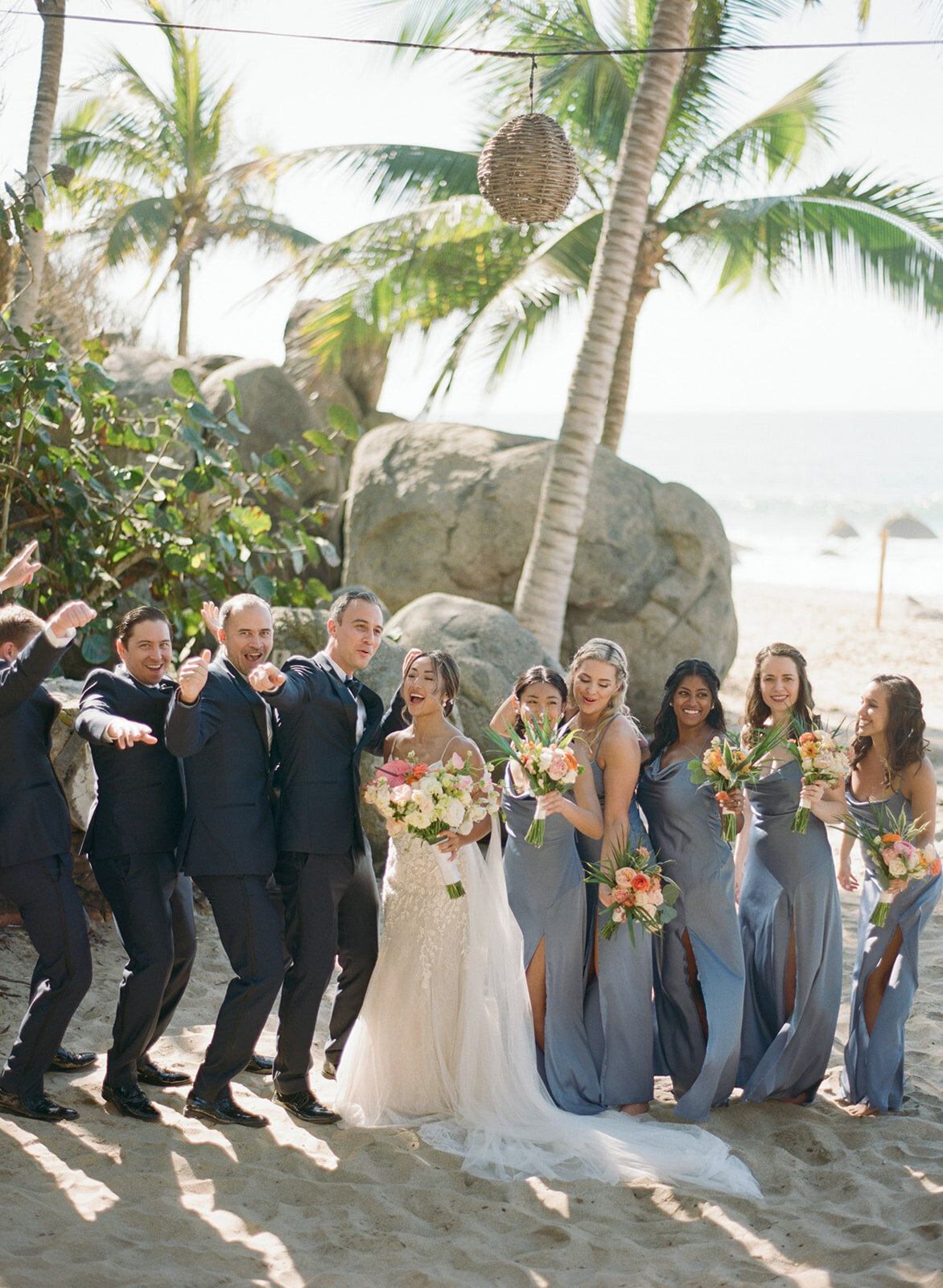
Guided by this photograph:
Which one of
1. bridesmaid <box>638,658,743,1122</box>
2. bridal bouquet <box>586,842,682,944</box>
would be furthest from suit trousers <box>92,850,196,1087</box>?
bridesmaid <box>638,658,743,1122</box>

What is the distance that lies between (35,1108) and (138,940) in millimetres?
731

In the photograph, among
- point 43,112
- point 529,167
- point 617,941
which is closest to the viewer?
point 617,941

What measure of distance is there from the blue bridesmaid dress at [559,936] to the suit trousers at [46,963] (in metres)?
1.76

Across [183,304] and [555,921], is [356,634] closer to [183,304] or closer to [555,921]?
[555,921]

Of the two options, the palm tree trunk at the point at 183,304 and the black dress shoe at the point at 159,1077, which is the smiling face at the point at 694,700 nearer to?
the black dress shoe at the point at 159,1077

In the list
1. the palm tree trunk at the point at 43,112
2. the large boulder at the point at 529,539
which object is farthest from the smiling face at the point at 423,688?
the large boulder at the point at 529,539

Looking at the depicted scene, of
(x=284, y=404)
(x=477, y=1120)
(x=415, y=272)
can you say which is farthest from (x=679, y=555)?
(x=477, y=1120)

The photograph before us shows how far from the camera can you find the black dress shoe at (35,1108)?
425cm

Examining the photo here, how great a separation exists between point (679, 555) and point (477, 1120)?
27.2 ft

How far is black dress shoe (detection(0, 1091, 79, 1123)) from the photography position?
14.0ft

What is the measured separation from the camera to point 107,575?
7.55m

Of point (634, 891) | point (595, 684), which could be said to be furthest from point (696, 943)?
point (595, 684)

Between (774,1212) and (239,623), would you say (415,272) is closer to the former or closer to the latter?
(239,623)

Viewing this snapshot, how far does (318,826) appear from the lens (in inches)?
174
